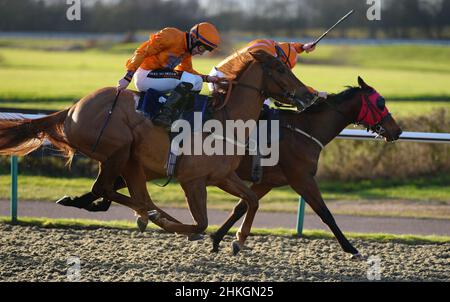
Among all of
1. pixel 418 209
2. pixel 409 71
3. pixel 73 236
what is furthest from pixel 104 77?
pixel 73 236

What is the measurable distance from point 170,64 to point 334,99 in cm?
160

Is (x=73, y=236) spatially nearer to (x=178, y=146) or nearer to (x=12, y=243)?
(x=12, y=243)

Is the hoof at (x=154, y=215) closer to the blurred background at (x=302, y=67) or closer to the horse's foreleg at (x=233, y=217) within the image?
the horse's foreleg at (x=233, y=217)

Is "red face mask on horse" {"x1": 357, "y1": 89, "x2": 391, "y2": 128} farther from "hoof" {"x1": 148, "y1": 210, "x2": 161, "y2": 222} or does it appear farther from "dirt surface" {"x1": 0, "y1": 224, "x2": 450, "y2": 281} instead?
"hoof" {"x1": 148, "y1": 210, "x2": 161, "y2": 222}

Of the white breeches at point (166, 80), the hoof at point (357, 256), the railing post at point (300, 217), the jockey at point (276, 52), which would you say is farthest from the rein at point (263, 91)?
the railing post at point (300, 217)

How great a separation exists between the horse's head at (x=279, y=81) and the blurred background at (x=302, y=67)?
8.08ft

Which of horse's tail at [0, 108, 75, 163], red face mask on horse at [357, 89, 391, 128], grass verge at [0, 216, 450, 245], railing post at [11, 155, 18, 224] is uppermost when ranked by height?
red face mask on horse at [357, 89, 391, 128]

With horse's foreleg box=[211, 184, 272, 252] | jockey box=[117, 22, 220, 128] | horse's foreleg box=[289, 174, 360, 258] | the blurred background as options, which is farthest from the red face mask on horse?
the blurred background

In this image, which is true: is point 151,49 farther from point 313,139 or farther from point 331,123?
point 331,123

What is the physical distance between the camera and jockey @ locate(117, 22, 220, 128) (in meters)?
5.86

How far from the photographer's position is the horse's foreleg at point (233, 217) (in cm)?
647

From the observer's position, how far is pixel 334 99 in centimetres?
681

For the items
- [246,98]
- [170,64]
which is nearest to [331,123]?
[246,98]

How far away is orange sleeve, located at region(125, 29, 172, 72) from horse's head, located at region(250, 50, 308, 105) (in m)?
0.69
